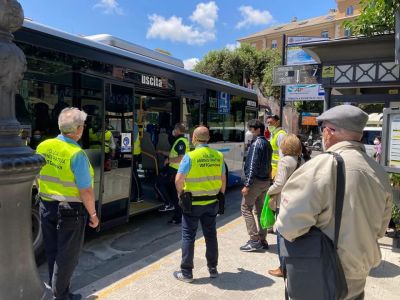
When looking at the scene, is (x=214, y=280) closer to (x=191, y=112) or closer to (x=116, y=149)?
(x=116, y=149)

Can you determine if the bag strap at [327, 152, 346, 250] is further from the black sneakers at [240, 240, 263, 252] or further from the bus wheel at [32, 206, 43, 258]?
the bus wheel at [32, 206, 43, 258]

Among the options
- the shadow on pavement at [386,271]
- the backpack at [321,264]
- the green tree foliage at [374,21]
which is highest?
the green tree foliage at [374,21]

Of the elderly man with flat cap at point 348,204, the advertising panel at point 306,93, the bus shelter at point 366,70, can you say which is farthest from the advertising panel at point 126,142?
the advertising panel at point 306,93

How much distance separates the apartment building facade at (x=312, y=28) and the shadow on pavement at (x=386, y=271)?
58225mm

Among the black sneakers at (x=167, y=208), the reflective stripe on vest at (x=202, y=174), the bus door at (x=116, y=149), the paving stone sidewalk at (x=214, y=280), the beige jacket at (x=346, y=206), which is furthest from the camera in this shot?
the black sneakers at (x=167, y=208)

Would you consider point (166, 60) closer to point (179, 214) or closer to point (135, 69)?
point (135, 69)

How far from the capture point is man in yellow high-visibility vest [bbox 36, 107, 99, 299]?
3271 millimetres

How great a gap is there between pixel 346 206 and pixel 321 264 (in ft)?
1.13

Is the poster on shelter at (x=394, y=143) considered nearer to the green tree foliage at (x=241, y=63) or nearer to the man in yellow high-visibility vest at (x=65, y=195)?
the man in yellow high-visibility vest at (x=65, y=195)

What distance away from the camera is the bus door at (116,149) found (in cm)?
556

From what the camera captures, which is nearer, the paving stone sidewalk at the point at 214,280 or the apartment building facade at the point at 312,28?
the paving stone sidewalk at the point at 214,280

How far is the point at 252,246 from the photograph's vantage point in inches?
211

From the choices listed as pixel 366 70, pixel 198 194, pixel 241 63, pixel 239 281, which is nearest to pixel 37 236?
pixel 198 194

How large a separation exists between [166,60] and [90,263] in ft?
13.0
